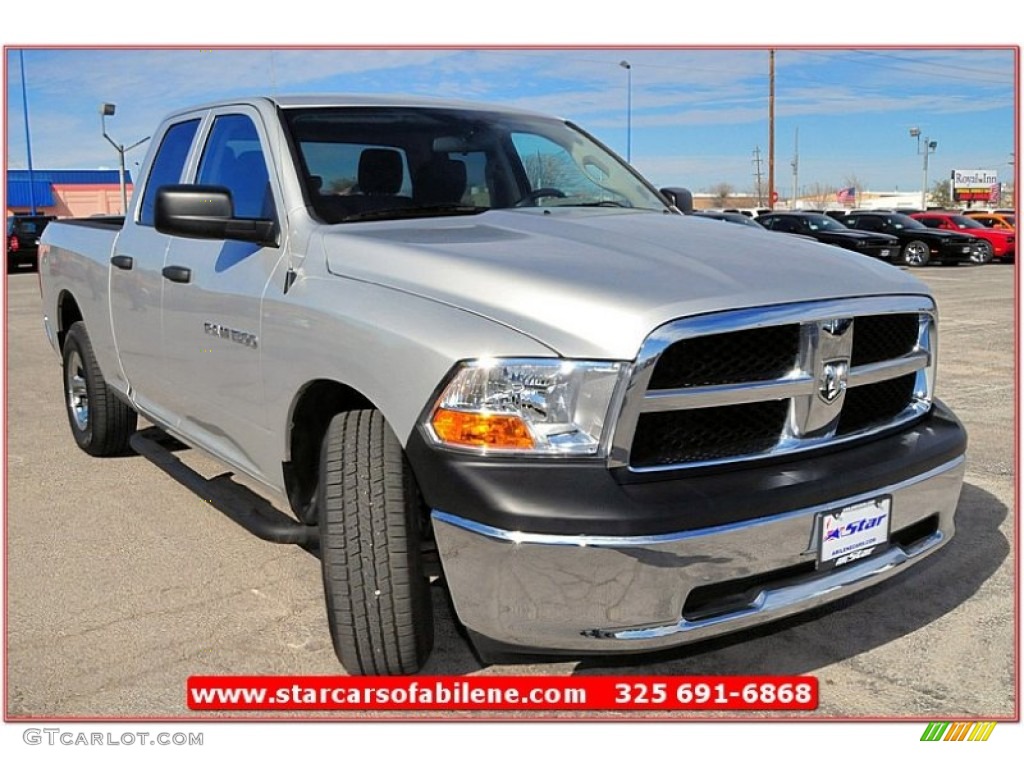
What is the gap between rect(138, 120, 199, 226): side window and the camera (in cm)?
459

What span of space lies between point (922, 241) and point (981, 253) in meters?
1.41

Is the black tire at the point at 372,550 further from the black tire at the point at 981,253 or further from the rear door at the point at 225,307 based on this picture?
the black tire at the point at 981,253

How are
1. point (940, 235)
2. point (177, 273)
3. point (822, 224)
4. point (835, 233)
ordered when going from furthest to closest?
point (822, 224)
point (940, 235)
point (835, 233)
point (177, 273)

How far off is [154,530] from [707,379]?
115 inches

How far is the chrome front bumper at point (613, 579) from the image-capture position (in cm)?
248

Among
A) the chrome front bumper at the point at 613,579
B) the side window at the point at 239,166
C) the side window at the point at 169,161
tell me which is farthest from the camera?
the side window at the point at 169,161

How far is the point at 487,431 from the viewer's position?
2.57 m

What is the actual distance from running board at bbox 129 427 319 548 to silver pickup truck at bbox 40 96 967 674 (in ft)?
0.19

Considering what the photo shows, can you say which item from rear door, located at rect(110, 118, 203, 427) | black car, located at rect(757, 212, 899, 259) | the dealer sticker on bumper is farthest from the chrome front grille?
black car, located at rect(757, 212, 899, 259)

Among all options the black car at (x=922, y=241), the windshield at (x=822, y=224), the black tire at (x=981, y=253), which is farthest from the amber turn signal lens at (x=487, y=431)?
the black tire at (x=981, y=253)

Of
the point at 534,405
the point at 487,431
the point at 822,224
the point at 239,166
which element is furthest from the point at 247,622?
the point at 822,224

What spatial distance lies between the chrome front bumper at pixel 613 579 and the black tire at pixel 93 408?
3593 mm

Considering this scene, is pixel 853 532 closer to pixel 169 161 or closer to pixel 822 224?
pixel 169 161

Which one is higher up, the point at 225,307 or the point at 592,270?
the point at 592,270
